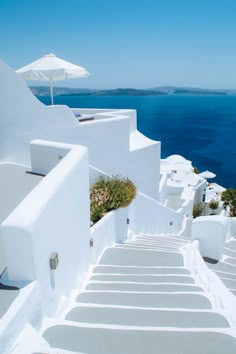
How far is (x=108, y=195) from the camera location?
743cm

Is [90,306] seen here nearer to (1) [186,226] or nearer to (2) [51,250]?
(2) [51,250]

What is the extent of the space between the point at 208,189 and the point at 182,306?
31.2 metres

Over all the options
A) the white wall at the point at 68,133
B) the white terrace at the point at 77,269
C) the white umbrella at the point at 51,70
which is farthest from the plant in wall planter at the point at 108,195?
the white umbrella at the point at 51,70

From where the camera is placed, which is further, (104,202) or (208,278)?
(104,202)

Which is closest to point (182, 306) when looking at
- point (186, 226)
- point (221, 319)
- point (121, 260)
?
point (221, 319)

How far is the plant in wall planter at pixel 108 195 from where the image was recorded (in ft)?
23.0

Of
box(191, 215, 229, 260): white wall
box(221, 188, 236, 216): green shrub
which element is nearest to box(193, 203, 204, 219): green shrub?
box(221, 188, 236, 216): green shrub

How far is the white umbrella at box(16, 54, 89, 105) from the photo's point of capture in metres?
10.2

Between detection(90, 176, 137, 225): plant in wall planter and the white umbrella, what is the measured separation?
14.7 feet

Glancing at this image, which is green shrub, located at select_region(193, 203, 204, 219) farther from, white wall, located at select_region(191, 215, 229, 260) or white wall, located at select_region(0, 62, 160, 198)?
white wall, located at select_region(191, 215, 229, 260)

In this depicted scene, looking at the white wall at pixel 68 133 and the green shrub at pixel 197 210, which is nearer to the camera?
the white wall at pixel 68 133

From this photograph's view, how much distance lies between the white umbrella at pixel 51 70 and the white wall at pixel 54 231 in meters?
5.87

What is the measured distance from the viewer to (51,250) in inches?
122

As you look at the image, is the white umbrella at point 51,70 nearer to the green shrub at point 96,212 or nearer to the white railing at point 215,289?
the green shrub at point 96,212
